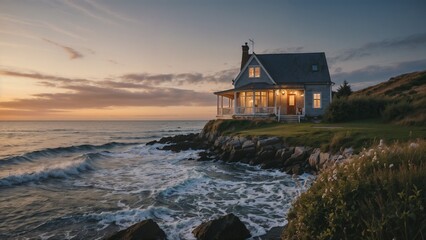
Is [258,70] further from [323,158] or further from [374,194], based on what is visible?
[374,194]

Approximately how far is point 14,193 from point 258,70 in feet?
93.3

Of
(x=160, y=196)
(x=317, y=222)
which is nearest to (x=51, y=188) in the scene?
(x=160, y=196)

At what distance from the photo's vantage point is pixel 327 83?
34.5 meters

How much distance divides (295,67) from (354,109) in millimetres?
10173

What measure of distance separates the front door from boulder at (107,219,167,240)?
29.5 metres

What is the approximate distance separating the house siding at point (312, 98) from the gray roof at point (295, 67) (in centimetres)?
79

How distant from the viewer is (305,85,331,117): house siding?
3466 cm

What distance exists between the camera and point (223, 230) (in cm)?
864

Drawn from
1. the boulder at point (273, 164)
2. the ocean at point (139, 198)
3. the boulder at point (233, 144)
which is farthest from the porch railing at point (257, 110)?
the boulder at point (273, 164)

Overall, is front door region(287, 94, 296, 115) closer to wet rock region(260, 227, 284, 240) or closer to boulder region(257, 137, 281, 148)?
boulder region(257, 137, 281, 148)

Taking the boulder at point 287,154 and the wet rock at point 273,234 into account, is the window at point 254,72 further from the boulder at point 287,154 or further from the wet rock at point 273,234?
the wet rock at point 273,234

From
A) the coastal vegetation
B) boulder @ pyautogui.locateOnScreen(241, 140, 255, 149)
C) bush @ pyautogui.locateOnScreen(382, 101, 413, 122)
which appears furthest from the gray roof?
boulder @ pyautogui.locateOnScreen(241, 140, 255, 149)

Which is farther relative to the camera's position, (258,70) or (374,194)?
(258,70)

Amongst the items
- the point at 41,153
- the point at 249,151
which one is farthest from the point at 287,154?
the point at 41,153
